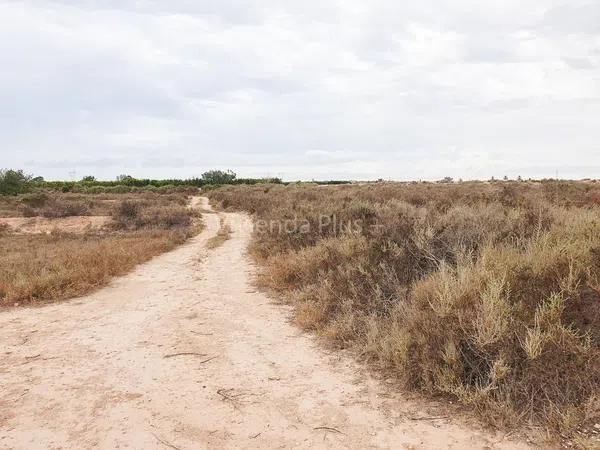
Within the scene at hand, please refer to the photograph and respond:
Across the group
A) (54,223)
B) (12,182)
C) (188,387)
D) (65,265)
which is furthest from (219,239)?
(12,182)

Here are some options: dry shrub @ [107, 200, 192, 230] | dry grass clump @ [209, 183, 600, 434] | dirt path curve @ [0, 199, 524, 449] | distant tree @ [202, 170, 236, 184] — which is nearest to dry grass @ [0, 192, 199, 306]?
dirt path curve @ [0, 199, 524, 449]

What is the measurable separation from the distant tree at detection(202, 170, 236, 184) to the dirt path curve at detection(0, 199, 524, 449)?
7848 centimetres

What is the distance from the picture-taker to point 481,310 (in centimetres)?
439

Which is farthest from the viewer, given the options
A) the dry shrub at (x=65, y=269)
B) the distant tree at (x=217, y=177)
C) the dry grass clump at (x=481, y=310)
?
the distant tree at (x=217, y=177)

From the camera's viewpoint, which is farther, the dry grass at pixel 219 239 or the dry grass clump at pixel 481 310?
the dry grass at pixel 219 239

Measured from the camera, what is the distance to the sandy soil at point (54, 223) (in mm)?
21438

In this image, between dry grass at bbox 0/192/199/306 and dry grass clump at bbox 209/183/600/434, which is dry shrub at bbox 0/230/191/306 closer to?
dry grass at bbox 0/192/199/306

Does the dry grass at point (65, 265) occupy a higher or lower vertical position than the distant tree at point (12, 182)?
lower

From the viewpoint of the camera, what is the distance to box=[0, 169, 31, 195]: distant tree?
46.9 meters

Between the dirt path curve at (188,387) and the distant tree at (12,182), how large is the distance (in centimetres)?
4806

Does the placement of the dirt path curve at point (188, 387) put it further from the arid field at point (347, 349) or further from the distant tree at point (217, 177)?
the distant tree at point (217, 177)

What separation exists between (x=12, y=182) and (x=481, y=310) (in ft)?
181

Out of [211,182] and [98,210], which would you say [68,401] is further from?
[211,182]

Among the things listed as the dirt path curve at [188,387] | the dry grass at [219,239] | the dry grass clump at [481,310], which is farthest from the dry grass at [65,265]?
the dry grass clump at [481,310]
